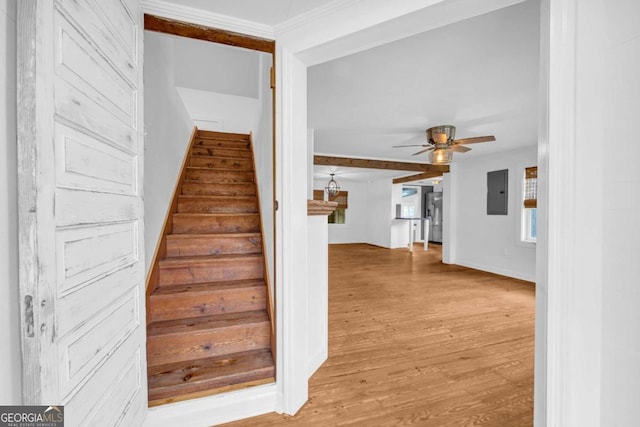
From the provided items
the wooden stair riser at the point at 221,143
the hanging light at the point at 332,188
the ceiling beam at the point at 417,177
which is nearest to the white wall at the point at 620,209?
the wooden stair riser at the point at 221,143

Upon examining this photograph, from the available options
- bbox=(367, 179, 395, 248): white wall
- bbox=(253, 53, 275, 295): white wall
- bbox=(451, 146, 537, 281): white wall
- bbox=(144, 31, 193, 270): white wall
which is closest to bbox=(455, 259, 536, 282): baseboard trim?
bbox=(451, 146, 537, 281): white wall

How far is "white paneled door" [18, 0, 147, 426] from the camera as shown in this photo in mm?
654

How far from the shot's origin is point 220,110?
4.49 m

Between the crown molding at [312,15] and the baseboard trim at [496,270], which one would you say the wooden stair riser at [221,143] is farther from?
the baseboard trim at [496,270]

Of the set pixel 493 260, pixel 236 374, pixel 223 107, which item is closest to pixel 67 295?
pixel 236 374

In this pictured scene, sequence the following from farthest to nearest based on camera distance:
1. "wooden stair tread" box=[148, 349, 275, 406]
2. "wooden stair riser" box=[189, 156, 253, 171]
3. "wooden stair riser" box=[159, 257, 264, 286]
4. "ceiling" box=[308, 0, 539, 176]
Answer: "wooden stair riser" box=[189, 156, 253, 171] < "wooden stair riser" box=[159, 257, 264, 286] < "ceiling" box=[308, 0, 539, 176] < "wooden stair tread" box=[148, 349, 275, 406]

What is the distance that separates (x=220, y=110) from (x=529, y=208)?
17.7 feet

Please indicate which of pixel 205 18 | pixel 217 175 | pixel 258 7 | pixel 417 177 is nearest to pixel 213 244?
pixel 217 175

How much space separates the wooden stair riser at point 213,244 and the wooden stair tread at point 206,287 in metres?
0.34

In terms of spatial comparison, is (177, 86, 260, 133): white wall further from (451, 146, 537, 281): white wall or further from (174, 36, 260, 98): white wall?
Result: (451, 146, 537, 281): white wall

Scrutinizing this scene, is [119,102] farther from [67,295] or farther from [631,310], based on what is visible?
[631,310]

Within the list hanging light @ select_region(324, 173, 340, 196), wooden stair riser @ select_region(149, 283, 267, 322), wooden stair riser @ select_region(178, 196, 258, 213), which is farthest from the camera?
hanging light @ select_region(324, 173, 340, 196)

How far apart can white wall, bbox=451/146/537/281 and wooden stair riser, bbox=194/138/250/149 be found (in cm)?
442

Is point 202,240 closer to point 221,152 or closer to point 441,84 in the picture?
point 221,152
